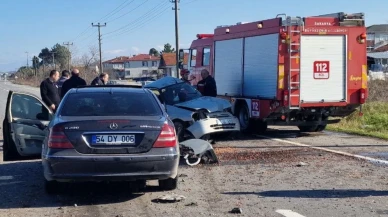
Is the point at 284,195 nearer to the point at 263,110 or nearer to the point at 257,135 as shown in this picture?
the point at 263,110

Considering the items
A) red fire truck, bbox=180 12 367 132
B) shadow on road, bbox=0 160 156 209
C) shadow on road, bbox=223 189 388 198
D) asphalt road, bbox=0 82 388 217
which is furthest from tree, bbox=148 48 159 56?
shadow on road, bbox=223 189 388 198

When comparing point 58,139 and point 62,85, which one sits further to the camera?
point 62,85

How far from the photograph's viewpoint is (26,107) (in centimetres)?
1088

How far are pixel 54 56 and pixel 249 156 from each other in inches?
4131

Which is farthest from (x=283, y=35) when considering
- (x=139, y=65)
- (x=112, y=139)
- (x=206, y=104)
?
(x=139, y=65)

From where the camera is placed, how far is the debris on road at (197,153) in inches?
444

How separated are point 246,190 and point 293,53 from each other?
6791mm

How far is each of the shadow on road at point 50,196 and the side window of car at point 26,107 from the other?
3.50 feet

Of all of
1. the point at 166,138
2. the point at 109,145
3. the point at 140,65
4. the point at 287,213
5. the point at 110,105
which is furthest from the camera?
the point at 140,65

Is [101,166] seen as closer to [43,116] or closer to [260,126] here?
[43,116]

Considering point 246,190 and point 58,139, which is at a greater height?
point 58,139

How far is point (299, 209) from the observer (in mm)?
7645

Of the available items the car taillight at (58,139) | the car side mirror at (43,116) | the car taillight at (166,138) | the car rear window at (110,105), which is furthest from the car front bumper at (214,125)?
the car taillight at (58,139)

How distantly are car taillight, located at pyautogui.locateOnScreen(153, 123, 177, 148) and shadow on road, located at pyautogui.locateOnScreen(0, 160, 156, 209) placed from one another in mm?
1031
